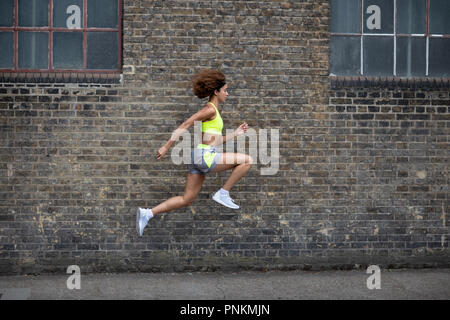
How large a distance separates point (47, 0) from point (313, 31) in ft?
11.2

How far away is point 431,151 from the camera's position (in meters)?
6.94

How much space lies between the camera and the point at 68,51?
682cm

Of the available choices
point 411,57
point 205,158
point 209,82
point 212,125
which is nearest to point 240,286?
point 205,158

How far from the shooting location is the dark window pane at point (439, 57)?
23.4 ft

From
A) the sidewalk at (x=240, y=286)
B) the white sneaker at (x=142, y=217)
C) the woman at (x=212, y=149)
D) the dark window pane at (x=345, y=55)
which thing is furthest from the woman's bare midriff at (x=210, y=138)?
the dark window pane at (x=345, y=55)

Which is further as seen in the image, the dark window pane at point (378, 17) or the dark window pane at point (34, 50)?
the dark window pane at point (378, 17)

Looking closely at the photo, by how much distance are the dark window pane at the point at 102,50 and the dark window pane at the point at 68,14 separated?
24 cm

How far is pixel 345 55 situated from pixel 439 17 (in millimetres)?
1397

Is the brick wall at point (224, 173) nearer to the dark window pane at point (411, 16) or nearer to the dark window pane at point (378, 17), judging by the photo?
the dark window pane at point (378, 17)

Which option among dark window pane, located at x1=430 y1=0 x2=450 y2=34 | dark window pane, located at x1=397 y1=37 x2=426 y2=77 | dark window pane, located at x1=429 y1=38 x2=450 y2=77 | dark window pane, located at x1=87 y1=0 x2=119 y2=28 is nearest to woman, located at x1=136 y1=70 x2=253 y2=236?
dark window pane, located at x1=87 y1=0 x2=119 y2=28

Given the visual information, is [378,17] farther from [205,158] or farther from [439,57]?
[205,158]

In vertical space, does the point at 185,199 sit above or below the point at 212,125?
below

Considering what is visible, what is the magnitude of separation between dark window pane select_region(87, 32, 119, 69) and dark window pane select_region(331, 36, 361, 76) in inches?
111
